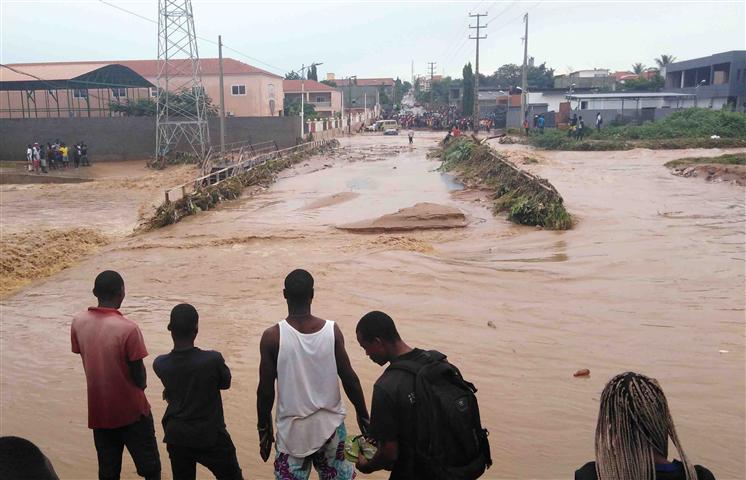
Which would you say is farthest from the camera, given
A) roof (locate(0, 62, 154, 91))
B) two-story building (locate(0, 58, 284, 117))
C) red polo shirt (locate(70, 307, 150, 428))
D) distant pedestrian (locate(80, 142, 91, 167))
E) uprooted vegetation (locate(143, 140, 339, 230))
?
two-story building (locate(0, 58, 284, 117))

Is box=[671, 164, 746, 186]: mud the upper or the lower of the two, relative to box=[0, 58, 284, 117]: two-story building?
lower

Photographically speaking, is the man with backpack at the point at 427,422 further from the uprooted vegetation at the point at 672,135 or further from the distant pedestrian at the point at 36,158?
the uprooted vegetation at the point at 672,135

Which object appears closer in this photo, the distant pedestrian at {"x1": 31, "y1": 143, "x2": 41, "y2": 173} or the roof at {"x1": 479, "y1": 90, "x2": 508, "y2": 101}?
the distant pedestrian at {"x1": 31, "y1": 143, "x2": 41, "y2": 173}

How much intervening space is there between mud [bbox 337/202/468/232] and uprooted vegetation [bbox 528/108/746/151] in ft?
75.0

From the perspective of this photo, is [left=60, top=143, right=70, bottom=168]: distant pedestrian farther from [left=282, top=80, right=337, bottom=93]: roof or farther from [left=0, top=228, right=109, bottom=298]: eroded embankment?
[left=282, top=80, right=337, bottom=93]: roof

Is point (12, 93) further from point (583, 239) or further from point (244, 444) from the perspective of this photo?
point (244, 444)

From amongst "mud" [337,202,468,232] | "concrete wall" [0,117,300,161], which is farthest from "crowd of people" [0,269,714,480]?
"concrete wall" [0,117,300,161]

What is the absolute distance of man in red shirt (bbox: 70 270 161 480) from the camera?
3.80 meters

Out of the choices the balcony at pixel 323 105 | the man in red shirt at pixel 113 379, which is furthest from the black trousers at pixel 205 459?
the balcony at pixel 323 105

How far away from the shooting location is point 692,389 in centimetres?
652

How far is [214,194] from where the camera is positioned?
2089 centimetres

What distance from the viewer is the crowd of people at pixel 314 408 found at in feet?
7.79

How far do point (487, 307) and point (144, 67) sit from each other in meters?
60.1

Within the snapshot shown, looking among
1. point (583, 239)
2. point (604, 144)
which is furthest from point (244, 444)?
point (604, 144)
